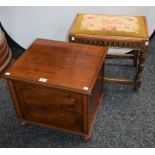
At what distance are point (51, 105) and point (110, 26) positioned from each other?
1.95ft

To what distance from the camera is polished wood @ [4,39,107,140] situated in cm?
104

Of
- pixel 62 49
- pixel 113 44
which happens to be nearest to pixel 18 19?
pixel 62 49

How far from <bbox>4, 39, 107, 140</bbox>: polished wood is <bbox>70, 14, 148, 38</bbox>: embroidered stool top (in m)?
0.14

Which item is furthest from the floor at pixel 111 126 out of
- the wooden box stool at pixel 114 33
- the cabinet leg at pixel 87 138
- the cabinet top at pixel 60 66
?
the cabinet top at pixel 60 66

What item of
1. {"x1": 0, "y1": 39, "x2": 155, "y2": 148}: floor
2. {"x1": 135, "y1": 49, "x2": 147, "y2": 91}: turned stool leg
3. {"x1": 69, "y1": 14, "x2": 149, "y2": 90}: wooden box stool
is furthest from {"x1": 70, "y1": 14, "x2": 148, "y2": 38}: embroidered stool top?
{"x1": 0, "y1": 39, "x2": 155, "y2": 148}: floor

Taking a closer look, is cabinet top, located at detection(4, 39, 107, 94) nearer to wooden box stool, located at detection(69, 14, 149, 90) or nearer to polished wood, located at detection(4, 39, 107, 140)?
polished wood, located at detection(4, 39, 107, 140)

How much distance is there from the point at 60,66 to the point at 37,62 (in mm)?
123

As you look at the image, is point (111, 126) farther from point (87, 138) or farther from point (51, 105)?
point (51, 105)

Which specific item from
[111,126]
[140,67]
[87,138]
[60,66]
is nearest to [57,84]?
[60,66]

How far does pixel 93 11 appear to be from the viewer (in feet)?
5.64

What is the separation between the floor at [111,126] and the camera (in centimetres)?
125

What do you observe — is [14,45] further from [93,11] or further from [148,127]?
[148,127]

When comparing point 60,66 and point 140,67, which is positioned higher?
point 60,66

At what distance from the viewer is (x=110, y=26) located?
137 centimetres
